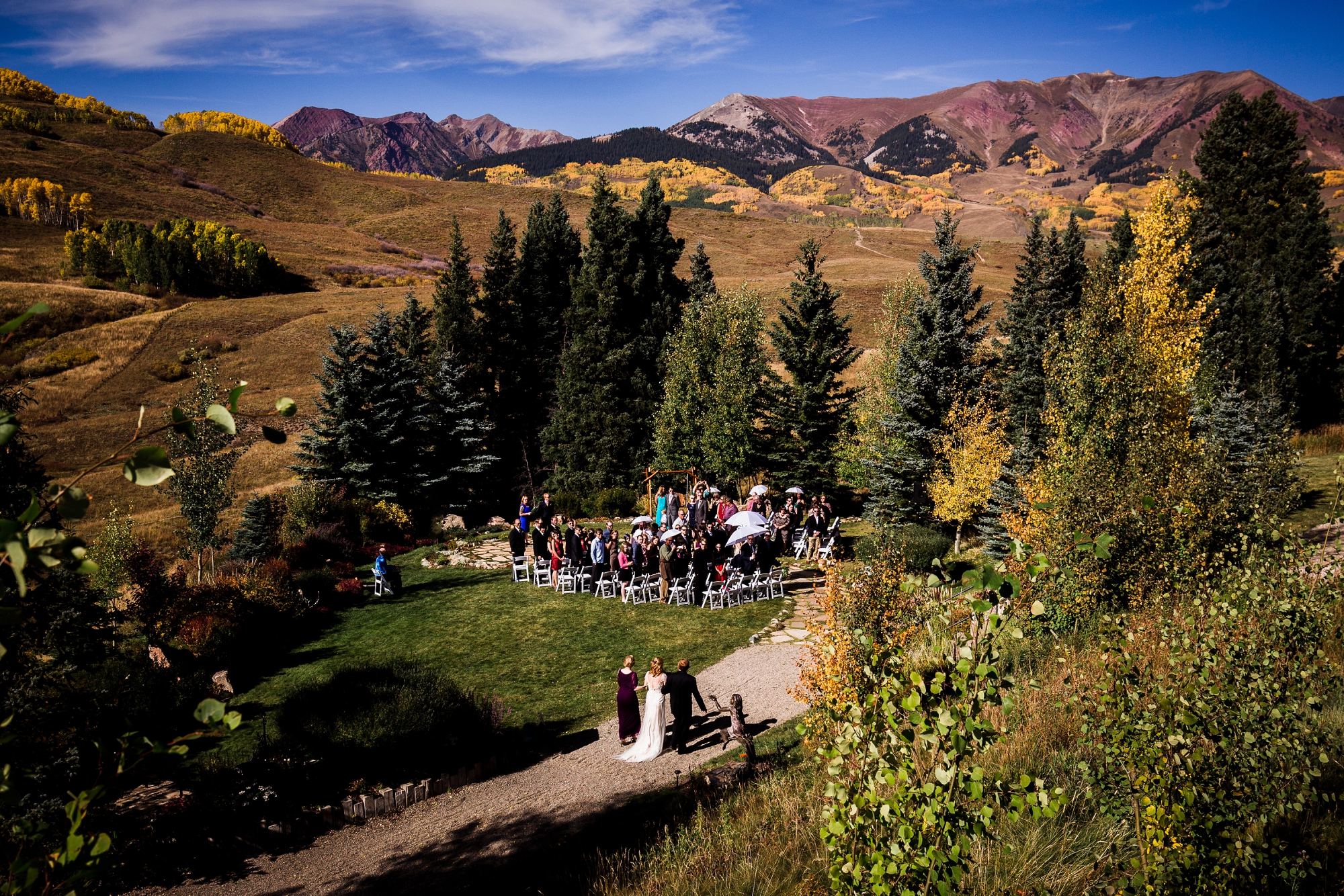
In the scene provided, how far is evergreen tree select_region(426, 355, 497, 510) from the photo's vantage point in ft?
108

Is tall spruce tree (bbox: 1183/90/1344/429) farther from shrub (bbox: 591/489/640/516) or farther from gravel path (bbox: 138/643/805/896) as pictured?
gravel path (bbox: 138/643/805/896)

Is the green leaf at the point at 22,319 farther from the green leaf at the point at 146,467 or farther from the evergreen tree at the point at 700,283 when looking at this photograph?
the evergreen tree at the point at 700,283

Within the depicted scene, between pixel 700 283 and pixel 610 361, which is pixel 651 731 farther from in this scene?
pixel 700 283

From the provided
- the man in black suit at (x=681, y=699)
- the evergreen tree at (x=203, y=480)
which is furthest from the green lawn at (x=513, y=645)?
the evergreen tree at (x=203, y=480)

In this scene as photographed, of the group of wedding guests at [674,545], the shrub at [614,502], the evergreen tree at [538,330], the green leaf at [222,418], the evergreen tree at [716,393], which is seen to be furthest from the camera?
the evergreen tree at [538,330]

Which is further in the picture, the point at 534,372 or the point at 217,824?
the point at 534,372

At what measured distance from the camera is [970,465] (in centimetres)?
1955

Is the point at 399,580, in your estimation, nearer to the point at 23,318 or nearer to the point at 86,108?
the point at 23,318

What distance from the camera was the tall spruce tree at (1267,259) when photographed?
1224 inches

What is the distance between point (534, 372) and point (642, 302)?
764 cm

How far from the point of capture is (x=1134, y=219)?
88.9ft

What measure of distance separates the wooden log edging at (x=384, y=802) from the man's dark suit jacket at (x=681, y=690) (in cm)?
278

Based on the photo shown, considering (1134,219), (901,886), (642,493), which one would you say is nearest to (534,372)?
(642,493)

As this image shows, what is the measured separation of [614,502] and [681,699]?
18.5 m
